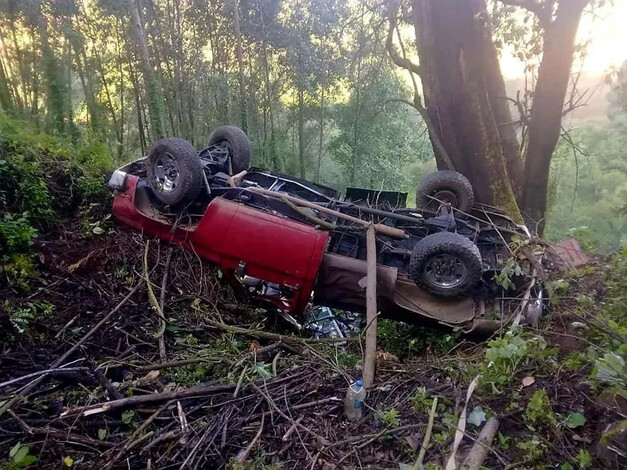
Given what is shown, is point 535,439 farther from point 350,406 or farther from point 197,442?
point 197,442

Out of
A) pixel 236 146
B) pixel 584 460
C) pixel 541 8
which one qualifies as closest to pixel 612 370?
pixel 584 460

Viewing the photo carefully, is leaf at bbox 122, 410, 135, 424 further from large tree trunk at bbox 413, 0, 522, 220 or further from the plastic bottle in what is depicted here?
large tree trunk at bbox 413, 0, 522, 220

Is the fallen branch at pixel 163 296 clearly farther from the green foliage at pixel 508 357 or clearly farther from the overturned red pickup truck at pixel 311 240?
the green foliage at pixel 508 357

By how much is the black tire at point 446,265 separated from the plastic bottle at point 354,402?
6.08ft

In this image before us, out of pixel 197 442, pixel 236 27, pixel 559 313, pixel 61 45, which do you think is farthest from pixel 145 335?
pixel 61 45

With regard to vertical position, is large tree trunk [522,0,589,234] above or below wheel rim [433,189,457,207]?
above

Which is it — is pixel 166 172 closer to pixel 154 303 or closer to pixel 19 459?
pixel 154 303

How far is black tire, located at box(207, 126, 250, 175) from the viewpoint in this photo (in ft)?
19.5

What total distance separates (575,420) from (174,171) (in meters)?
4.11

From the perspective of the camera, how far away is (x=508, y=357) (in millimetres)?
2650

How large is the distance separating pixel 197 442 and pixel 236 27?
46.9ft

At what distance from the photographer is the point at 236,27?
14414 mm

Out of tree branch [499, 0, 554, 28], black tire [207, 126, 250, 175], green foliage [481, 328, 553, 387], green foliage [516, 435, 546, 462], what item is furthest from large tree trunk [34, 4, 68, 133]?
green foliage [516, 435, 546, 462]

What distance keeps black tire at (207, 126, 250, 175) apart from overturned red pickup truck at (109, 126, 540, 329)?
2.26 ft
